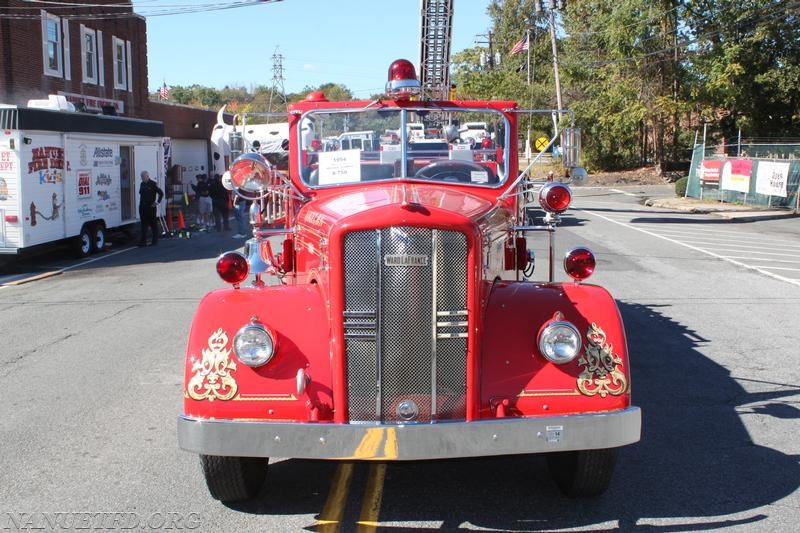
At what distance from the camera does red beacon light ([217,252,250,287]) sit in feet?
15.9

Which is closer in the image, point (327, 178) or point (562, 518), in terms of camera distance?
point (562, 518)

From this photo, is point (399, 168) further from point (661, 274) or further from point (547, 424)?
point (661, 274)

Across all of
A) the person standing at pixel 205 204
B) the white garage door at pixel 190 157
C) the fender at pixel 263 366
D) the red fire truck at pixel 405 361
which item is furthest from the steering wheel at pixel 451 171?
the white garage door at pixel 190 157

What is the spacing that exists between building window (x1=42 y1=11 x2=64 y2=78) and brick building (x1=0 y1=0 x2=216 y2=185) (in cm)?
3

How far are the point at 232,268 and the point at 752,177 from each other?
27.0 meters

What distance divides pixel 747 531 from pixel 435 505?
1.61 m

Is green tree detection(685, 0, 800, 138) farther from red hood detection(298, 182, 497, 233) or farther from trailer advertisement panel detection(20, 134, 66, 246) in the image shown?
red hood detection(298, 182, 497, 233)

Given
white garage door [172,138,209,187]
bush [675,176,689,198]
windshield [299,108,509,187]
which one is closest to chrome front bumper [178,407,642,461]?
windshield [299,108,509,187]

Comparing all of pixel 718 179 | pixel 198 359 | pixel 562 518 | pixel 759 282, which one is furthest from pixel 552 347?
pixel 718 179

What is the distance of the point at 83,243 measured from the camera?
17.3m

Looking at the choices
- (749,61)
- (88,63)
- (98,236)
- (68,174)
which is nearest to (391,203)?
(68,174)

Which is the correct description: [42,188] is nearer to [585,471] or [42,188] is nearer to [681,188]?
[585,471]

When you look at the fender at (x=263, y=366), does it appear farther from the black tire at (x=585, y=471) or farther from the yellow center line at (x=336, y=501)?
the black tire at (x=585, y=471)

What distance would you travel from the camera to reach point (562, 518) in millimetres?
4430
